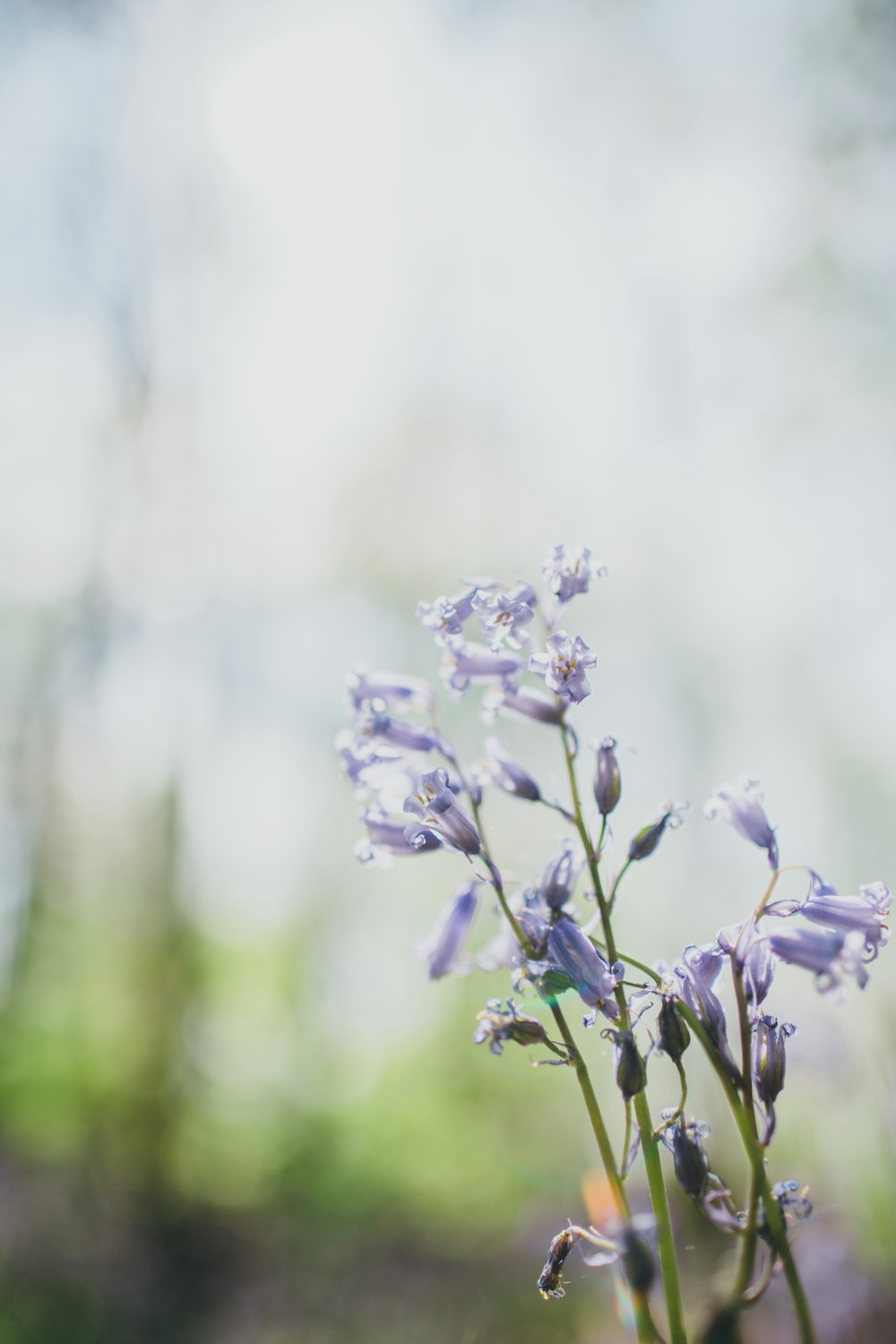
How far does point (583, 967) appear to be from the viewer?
744mm

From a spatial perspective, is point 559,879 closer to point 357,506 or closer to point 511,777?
point 511,777

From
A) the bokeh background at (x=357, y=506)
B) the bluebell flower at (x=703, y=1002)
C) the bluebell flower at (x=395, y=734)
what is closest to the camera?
the bluebell flower at (x=703, y=1002)

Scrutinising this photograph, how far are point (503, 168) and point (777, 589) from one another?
4.55 m

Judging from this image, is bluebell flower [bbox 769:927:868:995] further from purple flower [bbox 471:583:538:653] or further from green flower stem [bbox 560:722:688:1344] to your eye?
purple flower [bbox 471:583:538:653]

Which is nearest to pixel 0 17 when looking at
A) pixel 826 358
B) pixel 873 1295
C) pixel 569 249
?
pixel 569 249

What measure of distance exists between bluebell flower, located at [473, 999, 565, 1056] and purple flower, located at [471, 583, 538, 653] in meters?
0.37

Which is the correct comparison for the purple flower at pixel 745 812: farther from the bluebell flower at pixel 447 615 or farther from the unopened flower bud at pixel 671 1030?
the bluebell flower at pixel 447 615

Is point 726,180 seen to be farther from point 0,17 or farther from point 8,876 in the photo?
point 8,876

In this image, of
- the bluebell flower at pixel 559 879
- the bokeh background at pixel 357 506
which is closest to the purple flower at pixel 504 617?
the bluebell flower at pixel 559 879

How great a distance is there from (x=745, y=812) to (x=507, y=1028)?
328 millimetres

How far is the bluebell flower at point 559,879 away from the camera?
2.61 ft

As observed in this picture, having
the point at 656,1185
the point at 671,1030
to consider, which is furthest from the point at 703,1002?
the point at 656,1185

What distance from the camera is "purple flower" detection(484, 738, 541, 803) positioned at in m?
0.89

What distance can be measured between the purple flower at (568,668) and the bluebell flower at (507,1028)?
31 centimetres
